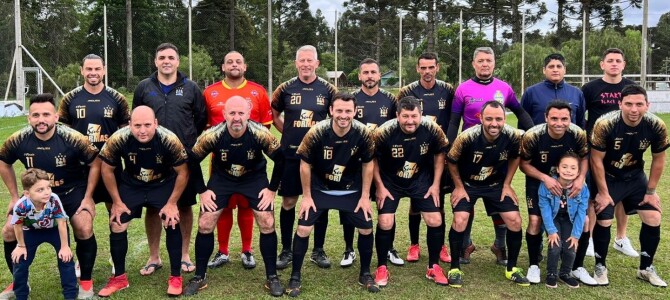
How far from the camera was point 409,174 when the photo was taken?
17.1ft

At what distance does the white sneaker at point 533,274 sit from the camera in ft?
16.5

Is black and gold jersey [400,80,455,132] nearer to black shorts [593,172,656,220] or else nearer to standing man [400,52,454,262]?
standing man [400,52,454,262]

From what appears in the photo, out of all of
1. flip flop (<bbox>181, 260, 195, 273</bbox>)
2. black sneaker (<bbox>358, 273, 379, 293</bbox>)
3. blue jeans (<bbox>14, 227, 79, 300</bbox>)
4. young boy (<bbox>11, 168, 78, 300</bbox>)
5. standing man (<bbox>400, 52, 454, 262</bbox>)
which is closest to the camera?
young boy (<bbox>11, 168, 78, 300</bbox>)

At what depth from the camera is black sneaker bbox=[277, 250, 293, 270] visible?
18.2 ft

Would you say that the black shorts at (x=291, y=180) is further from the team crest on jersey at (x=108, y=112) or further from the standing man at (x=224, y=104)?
the team crest on jersey at (x=108, y=112)

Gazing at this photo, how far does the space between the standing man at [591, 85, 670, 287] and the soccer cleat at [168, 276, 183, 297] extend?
3.57m

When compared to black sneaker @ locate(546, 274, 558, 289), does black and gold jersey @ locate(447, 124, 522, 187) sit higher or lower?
higher

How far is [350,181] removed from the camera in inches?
201

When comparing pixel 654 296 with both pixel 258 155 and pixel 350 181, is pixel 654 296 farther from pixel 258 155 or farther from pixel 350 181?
pixel 258 155

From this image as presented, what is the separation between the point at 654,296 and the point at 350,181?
2.66m

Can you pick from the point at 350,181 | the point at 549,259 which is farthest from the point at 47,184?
the point at 549,259

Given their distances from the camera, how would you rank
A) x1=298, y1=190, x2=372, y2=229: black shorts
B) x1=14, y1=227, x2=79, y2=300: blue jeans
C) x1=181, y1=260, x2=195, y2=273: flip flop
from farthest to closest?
x1=181, y1=260, x2=195, y2=273: flip flop
x1=298, y1=190, x2=372, y2=229: black shorts
x1=14, y1=227, x2=79, y2=300: blue jeans

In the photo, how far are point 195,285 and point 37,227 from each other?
1.30 metres

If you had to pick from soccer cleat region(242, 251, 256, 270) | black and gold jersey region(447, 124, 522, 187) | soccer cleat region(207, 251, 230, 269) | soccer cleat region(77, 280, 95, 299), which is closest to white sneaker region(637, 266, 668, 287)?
black and gold jersey region(447, 124, 522, 187)
